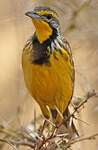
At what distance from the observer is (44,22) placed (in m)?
2.15

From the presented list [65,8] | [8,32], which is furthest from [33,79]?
[8,32]

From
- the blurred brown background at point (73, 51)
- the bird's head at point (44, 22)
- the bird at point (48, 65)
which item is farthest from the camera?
the blurred brown background at point (73, 51)

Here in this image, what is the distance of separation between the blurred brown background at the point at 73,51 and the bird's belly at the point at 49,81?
0.10 metres

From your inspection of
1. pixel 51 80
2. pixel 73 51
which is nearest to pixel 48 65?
pixel 51 80

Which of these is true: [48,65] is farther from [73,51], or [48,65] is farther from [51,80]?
[73,51]

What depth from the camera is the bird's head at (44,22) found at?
205 centimetres

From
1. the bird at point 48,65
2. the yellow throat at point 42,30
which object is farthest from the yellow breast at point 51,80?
the yellow throat at point 42,30

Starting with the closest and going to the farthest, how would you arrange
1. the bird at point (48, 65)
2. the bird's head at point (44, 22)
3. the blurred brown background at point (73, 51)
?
the bird's head at point (44, 22) → the bird at point (48, 65) → the blurred brown background at point (73, 51)

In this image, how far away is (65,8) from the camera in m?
2.83

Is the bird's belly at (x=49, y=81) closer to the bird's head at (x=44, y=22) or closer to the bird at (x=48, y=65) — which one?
the bird at (x=48, y=65)

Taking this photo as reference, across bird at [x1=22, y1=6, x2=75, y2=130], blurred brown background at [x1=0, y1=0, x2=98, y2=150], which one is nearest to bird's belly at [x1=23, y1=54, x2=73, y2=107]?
bird at [x1=22, y1=6, x2=75, y2=130]

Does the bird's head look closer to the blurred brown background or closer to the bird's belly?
the bird's belly

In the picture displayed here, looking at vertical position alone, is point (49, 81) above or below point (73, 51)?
below

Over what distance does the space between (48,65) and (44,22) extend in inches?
9.0
